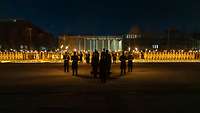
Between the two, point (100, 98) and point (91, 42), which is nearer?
point (100, 98)

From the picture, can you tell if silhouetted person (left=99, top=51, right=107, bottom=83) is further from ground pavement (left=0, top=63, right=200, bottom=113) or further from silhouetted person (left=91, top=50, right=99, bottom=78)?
silhouetted person (left=91, top=50, right=99, bottom=78)

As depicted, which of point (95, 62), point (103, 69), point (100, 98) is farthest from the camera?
point (95, 62)

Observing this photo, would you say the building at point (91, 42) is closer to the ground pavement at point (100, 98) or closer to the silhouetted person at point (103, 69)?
the silhouetted person at point (103, 69)

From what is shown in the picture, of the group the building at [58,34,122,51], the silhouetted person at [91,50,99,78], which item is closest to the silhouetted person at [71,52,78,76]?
the silhouetted person at [91,50,99,78]

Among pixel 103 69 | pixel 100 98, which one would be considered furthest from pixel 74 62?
pixel 100 98

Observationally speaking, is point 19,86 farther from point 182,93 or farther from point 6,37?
point 6,37

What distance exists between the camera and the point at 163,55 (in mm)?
67562

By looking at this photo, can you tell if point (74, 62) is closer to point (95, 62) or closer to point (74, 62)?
point (74, 62)

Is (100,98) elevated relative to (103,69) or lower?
lower

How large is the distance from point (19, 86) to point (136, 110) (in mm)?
10478

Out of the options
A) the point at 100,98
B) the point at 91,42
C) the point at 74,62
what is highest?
the point at 91,42

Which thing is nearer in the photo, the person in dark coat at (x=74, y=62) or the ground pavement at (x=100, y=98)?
the ground pavement at (x=100, y=98)

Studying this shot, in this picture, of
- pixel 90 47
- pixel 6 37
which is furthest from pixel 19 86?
pixel 6 37

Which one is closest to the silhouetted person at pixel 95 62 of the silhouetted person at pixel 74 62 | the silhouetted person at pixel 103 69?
the silhouetted person at pixel 103 69
